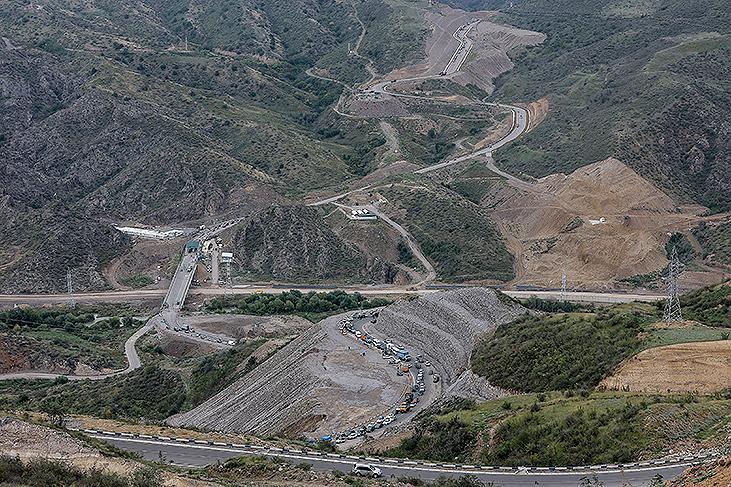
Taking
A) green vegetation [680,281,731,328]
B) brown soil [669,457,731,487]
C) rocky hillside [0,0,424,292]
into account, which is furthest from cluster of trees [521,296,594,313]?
brown soil [669,457,731,487]

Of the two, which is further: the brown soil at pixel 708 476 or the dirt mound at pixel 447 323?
the dirt mound at pixel 447 323

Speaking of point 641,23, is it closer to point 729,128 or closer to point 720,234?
point 729,128

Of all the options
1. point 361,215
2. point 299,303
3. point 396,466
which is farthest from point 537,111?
point 396,466

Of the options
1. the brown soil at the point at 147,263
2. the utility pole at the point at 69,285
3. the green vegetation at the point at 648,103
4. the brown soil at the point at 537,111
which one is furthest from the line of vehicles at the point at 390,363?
the brown soil at the point at 537,111

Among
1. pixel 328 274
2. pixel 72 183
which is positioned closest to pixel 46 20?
pixel 72 183

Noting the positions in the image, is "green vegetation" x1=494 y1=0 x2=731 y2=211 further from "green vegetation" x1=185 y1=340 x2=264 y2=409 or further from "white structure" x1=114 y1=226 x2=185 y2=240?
"green vegetation" x1=185 y1=340 x2=264 y2=409

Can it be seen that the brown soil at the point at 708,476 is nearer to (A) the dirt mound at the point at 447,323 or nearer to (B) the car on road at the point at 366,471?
(B) the car on road at the point at 366,471
